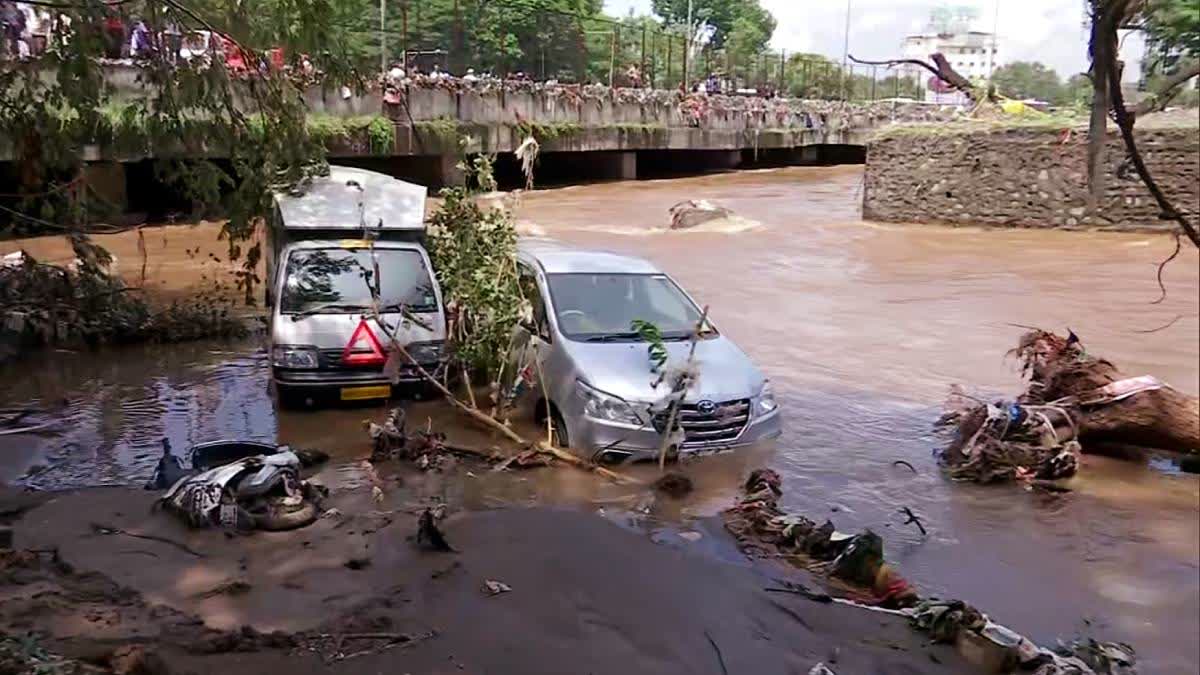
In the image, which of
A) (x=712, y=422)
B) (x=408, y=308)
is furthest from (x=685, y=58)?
(x=712, y=422)

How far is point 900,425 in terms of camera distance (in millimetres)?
10344

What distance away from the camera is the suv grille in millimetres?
8242

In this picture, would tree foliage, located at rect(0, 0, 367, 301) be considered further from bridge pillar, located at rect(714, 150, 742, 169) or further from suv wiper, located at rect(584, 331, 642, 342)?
bridge pillar, located at rect(714, 150, 742, 169)

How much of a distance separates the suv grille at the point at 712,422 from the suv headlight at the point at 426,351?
99.1 inches

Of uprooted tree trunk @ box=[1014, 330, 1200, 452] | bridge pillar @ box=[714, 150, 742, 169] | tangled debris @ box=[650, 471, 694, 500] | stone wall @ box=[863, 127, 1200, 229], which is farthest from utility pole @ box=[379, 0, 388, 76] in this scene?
bridge pillar @ box=[714, 150, 742, 169]

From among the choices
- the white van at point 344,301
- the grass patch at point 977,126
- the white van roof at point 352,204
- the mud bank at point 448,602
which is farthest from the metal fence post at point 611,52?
the mud bank at point 448,602

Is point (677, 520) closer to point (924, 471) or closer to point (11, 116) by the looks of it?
point (924, 471)

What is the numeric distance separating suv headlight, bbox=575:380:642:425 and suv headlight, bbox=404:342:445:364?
205 centimetres

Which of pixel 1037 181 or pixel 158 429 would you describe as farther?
pixel 1037 181

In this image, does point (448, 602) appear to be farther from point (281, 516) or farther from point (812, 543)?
point (812, 543)

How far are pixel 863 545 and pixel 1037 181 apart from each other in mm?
19571

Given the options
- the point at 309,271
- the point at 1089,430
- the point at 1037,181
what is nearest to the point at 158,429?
the point at 309,271

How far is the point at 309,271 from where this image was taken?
10.1m

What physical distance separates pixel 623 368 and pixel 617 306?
1.12 m
